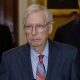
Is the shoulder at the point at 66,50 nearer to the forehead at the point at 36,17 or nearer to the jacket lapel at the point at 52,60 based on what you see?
the jacket lapel at the point at 52,60

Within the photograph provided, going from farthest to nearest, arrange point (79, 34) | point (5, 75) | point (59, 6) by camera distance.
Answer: point (59, 6) → point (79, 34) → point (5, 75)

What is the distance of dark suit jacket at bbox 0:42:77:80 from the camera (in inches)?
98.0

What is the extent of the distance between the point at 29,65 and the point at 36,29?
252 mm

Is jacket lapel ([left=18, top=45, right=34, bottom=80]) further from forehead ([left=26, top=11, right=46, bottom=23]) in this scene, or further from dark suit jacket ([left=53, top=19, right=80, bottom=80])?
dark suit jacket ([left=53, top=19, right=80, bottom=80])

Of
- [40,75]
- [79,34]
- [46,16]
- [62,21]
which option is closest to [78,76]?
[40,75]

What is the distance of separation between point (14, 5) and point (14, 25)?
265 mm

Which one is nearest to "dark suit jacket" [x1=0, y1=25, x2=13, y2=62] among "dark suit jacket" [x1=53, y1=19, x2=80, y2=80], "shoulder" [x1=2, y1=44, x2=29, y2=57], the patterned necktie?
"dark suit jacket" [x1=53, y1=19, x2=80, y2=80]

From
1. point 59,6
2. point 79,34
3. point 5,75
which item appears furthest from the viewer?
point 59,6

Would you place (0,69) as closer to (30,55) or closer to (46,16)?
(30,55)

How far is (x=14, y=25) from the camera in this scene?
4992 millimetres

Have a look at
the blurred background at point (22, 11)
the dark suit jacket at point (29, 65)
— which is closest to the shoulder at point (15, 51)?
the dark suit jacket at point (29, 65)

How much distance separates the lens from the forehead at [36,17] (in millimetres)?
2459

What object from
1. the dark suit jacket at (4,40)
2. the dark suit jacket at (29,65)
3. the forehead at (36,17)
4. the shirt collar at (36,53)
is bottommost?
the dark suit jacket at (4,40)

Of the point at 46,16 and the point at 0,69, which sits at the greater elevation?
the point at 46,16
